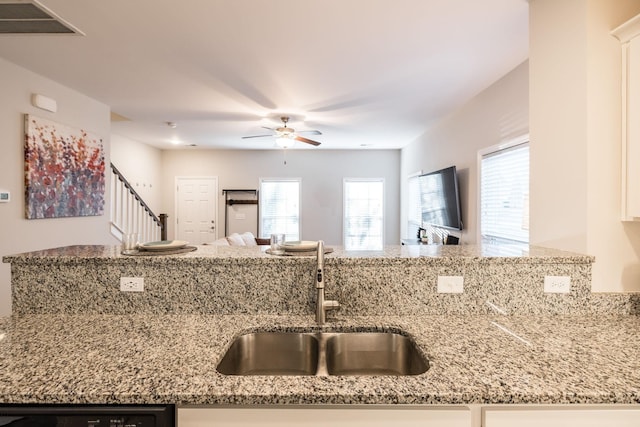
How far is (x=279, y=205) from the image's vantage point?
7590 millimetres

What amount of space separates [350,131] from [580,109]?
13.9 ft

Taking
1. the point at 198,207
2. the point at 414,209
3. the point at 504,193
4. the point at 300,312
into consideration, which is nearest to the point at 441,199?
the point at 504,193

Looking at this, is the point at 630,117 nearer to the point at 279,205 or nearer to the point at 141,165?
the point at 279,205

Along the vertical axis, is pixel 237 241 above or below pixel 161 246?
below

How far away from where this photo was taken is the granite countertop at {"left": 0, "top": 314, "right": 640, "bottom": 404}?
2.82 ft

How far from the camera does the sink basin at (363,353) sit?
4.33ft

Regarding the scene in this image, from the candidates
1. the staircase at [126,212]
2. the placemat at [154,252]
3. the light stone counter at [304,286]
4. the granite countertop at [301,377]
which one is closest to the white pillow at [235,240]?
the staircase at [126,212]

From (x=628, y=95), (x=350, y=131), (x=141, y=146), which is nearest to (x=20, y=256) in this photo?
(x=628, y=95)

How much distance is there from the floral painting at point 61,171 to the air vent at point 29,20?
4.02ft

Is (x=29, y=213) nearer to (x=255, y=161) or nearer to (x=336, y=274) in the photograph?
(x=336, y=274)

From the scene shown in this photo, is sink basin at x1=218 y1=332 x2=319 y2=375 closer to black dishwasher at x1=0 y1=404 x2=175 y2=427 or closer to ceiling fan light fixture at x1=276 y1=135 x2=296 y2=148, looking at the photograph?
black dishwasher at x1=0 y1=404 x2=175 y2=427

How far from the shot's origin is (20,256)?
1427 mm

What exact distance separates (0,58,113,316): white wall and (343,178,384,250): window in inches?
201

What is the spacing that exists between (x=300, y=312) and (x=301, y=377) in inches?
19.9
